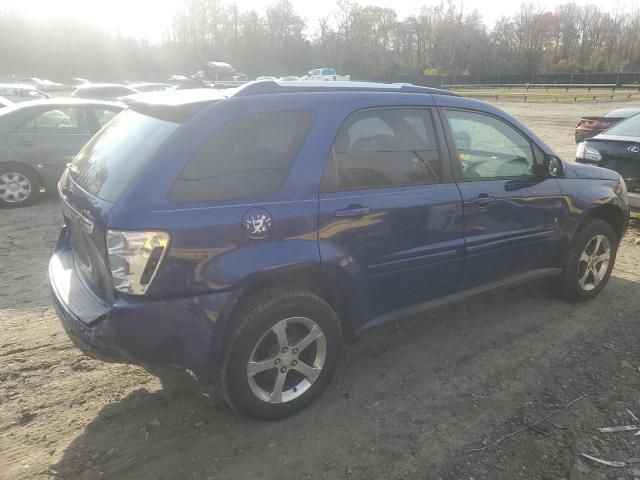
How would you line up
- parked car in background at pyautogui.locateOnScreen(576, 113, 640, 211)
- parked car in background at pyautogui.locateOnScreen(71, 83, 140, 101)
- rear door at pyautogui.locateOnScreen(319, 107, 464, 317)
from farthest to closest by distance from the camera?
parked car in background at pyautogui.locateOnScreen(71, 83, 140, 101), parked car in background at pyautogui.locateOnScreen(576, 113, 640, 211), rear door at pyautogui.locateOnScreen(319, 107, 464, 317)

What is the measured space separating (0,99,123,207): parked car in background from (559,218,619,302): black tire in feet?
21.9

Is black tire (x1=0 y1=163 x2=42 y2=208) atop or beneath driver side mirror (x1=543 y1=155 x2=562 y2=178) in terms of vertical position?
beneath

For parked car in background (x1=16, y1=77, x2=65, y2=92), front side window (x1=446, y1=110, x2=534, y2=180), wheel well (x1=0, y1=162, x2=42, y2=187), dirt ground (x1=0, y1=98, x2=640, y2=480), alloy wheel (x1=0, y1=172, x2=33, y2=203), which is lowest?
dirt ground (x1=0, y1=98, x2=640, y2=480)

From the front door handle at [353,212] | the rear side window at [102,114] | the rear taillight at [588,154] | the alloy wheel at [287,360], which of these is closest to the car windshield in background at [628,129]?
the rear taillight at [588,154]

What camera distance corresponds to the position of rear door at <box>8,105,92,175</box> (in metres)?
7.43

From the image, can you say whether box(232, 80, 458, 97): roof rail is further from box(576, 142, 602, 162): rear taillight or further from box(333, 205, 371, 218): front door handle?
box(576, 142, 602, 162): rear taillight

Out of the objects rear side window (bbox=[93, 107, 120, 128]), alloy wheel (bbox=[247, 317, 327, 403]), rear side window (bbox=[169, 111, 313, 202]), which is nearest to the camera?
rear side window (bbox=[169, 111, 313, 202])

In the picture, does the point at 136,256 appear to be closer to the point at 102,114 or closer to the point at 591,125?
the point at 102,114

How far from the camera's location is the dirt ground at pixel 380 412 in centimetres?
262

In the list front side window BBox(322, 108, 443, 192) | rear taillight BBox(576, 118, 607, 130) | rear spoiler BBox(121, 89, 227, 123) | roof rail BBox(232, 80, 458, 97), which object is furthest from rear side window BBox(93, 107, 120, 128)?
rear taillight BBox(576, 118, 607, 130)

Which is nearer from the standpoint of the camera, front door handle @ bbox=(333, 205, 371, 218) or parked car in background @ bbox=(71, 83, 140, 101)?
front door handle @ bbox=(333, 205, 371, 218)

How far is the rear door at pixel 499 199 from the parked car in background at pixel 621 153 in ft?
8.89

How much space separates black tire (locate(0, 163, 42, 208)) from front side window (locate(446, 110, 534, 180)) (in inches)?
252

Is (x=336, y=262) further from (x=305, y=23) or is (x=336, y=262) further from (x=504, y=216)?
(x=305, y=23)
